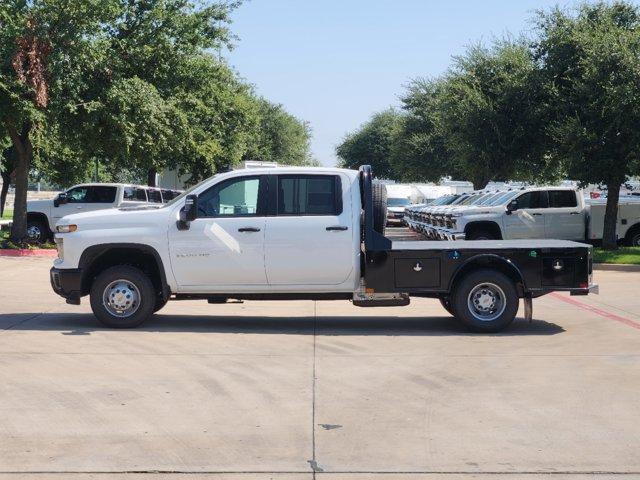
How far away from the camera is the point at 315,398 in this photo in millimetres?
7930

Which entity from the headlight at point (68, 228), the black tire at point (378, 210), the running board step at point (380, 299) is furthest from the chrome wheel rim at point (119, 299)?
the black tire at point (378, 210)

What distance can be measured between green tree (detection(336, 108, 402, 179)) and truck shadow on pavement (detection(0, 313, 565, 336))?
6717 centimetres

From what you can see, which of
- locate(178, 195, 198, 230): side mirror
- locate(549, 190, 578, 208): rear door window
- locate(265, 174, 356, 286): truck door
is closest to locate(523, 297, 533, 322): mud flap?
locate(265, 174, 356, 286): truck door

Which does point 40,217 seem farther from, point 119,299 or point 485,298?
point 485,298

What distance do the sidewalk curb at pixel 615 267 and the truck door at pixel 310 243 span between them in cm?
1246

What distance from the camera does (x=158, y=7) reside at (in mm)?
26109

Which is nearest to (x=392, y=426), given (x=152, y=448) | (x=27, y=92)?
(x=152, y=448)

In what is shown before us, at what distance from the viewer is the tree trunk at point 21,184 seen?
2600 cm

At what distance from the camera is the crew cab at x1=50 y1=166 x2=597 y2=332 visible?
448 inches

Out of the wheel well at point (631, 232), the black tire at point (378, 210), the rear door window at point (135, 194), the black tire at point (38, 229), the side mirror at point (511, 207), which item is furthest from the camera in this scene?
the rear door window at point (135, 194)

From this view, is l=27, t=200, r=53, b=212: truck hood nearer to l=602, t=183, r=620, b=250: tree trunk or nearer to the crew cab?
l=602, t=183, r=620, b=250: tree trunk

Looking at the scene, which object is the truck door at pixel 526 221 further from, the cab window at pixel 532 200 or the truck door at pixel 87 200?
the truck door at pixel 87 200

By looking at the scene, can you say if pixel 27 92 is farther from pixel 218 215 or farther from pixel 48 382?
pixel 48 382

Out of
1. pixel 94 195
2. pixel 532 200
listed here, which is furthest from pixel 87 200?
pixel 532 200
